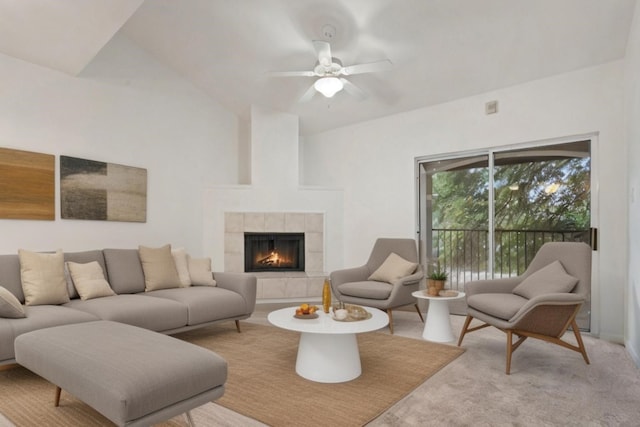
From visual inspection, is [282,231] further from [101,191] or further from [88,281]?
[88,281]

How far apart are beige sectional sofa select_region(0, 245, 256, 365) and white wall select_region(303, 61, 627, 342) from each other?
2.34 meters

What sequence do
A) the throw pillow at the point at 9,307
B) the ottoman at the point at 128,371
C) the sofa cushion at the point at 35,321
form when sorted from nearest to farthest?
the ottoman at the point at 128,371
the sofa cushion at the point at 35,321
the throw pillow at the point at 9,307

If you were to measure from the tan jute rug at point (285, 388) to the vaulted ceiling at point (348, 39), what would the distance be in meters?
2.75

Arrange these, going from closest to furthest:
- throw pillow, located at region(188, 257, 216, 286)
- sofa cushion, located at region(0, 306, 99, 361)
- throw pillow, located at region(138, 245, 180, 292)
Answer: sofa cushion, located at region(0, 306, 99, 361)
throw pillow, located at region(138, 245, 180, 292)
throw pillow, located at region(188, 257, 216, 286)

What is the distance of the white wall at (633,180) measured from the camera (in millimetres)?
3092

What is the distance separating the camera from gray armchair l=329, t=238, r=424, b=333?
4090 millimetres

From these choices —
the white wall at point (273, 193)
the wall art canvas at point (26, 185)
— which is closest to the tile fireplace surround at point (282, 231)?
the white wall at point (273, 193)

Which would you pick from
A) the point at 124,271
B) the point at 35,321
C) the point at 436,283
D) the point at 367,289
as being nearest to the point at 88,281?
the point at 124,271

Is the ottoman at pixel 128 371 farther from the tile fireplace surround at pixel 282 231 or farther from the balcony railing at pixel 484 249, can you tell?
the balcony railing at pixel 484 249

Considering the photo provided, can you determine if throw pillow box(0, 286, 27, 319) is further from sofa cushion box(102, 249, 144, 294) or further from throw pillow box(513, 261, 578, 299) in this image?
throw pillow box(513, 261, 578, 299)

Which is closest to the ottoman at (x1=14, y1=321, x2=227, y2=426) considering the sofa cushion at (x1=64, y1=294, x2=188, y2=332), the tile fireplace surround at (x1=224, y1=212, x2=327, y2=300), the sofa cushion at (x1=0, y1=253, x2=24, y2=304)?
the sofa cushion at (x1=64, y1=294, x2=188, y2=332)

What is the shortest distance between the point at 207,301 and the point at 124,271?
0.89 m

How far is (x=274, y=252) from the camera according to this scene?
19.6 ft

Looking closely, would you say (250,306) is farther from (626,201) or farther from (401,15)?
(626,201)
